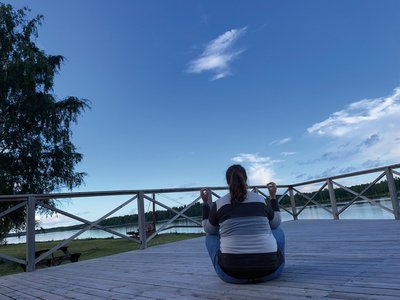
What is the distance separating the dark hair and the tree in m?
8.61

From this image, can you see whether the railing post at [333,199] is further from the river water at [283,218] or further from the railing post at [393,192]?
the railing post at [393,192]

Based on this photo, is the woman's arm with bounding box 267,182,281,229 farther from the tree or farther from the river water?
the tree

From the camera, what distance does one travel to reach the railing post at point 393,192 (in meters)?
6.21

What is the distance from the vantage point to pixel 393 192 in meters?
6.39

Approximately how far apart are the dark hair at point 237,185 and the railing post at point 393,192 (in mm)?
5337

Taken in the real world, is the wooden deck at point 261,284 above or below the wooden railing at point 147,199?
below

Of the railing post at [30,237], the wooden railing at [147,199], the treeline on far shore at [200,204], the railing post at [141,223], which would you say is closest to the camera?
the railing post at [30,237]

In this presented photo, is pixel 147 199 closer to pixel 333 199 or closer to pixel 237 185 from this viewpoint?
pixel 237 185

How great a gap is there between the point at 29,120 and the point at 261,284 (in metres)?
9.84

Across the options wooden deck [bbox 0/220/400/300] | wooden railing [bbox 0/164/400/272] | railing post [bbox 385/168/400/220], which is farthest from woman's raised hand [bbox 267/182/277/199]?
railing post [bbox 385/168/400/220]

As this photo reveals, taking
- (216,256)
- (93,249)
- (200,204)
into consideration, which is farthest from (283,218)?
(216,256)

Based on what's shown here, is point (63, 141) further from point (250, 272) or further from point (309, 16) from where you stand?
point (250, 272)

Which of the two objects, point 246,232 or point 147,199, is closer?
point 246,232

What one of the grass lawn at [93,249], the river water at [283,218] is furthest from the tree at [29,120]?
the river water at [283,218]
